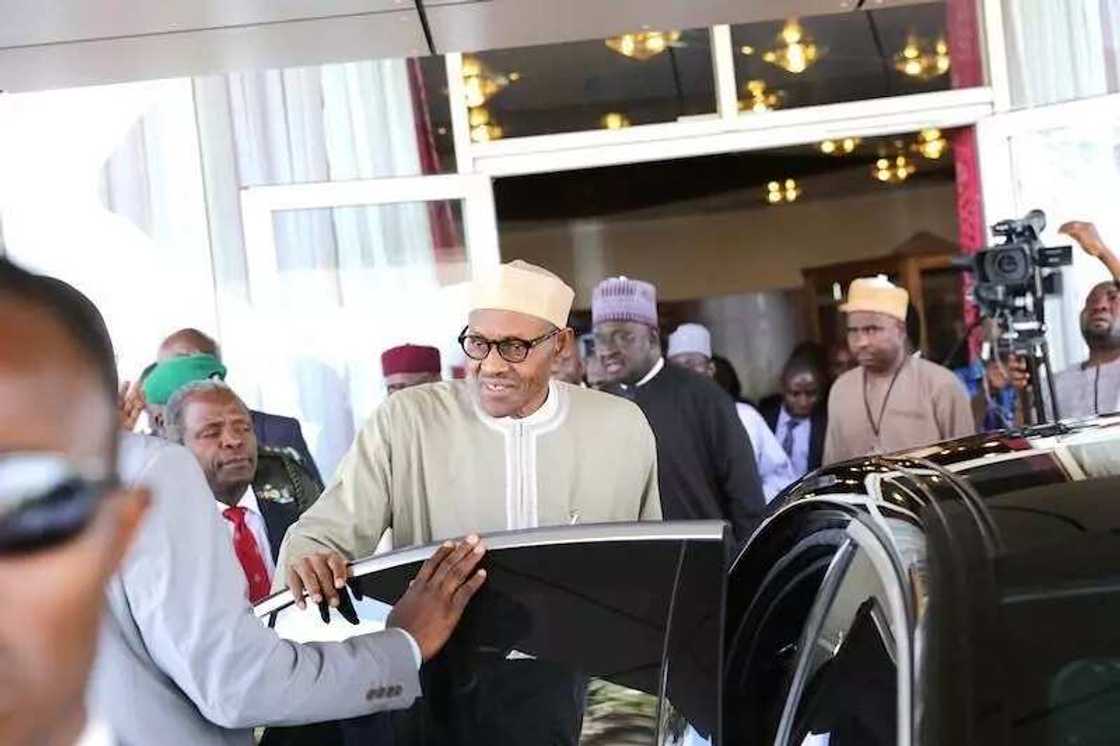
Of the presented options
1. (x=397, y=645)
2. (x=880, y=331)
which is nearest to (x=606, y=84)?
(x=880, y=331)

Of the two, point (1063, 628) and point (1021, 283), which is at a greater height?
point (1021, 283)

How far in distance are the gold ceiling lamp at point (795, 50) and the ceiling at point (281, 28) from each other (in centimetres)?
480

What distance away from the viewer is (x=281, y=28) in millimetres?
4590

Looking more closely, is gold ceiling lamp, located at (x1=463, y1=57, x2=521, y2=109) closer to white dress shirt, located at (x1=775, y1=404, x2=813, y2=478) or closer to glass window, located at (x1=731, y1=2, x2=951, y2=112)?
glass window, located at (x1=731, y1=2, x2=951, y2=112)

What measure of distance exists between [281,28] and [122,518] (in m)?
4.14

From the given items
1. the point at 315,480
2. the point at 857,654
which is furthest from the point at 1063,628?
the point at 315,480

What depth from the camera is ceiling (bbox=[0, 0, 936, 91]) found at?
14.2 ft

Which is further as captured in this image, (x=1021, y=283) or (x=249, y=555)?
(x=1021, y=283)

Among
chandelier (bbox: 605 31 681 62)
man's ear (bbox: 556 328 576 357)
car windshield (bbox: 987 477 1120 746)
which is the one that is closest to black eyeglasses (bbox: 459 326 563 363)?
man's ear (bbox: 556 328 576 357)

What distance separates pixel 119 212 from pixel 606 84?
294cm

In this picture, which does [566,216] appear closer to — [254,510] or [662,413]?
[662,413]

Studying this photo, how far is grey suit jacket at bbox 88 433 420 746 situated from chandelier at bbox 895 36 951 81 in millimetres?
7736

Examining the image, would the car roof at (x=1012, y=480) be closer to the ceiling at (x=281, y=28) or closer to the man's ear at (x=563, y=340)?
the man's ear at (x=563, y=340)

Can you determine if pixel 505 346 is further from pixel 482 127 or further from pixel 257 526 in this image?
pixel 482 127
